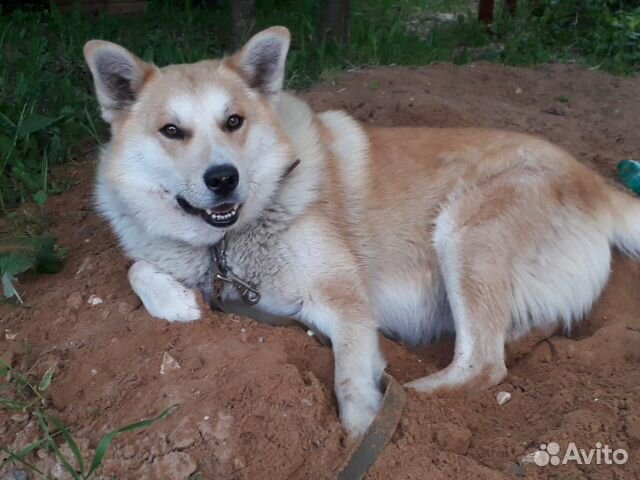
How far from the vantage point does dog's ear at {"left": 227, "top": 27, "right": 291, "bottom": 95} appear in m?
2.96

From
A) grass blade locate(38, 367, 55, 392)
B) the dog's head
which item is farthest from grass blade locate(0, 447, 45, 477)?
the dog's head

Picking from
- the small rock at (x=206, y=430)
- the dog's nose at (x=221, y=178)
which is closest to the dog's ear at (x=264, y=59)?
the dog's nose at (x=221, y=178)

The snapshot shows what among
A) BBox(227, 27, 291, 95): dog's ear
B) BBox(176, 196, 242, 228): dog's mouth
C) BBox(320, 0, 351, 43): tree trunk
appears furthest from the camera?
BBox(320, 0, 351, 43): tree trunk

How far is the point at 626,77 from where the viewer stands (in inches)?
242

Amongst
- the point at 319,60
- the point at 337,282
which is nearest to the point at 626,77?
the point at 319,60

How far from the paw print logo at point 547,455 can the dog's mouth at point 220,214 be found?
1.40 meters

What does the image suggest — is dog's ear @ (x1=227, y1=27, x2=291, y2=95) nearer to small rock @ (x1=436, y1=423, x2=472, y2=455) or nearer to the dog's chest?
the dog's chest

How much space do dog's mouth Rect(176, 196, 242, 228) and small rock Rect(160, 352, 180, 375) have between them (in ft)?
1.80

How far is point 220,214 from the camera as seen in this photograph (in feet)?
9.04

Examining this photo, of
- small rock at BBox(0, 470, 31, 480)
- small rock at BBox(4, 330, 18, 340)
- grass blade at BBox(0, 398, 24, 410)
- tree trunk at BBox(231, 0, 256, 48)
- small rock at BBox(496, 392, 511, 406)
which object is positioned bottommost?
small rock at BBox(496, 392, 511, 406)

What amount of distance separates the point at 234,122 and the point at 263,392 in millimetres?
1120

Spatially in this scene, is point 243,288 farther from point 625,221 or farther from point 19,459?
point 625,221

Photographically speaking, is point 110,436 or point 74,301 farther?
point 74,301

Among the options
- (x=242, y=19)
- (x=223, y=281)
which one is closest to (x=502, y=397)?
(x=223, y=281)
